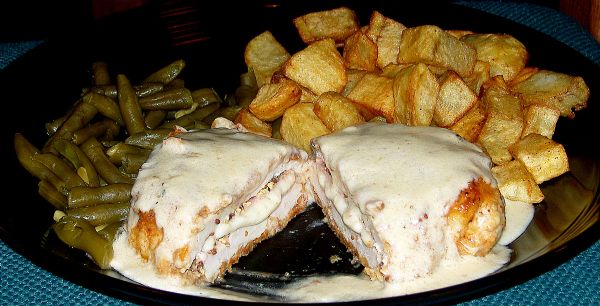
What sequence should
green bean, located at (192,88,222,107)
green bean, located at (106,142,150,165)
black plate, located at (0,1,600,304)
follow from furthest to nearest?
Answer: green bean, located at (192,88,222,107), green bean, located at (106,142,150,165), black plate, located at (0,1,600,304)

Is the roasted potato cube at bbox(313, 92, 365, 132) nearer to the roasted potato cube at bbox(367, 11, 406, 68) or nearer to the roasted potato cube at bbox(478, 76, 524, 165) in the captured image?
the roasted potato cube at bbox(367, 11, 406, 68)

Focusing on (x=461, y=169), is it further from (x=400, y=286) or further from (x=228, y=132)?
(x=228, y=132)

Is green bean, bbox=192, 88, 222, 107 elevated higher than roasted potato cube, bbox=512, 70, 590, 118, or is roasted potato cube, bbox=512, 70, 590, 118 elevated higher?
green bean, bbox=192, 88, 222, 107

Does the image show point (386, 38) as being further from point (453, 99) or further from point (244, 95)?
point (244, 95)

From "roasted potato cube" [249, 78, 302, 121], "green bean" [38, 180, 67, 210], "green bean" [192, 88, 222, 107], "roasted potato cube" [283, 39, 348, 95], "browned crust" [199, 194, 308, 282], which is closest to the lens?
"browned crust" [199, 194, 308, 282]

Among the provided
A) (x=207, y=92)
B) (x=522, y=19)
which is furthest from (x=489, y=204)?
(x=522, y=19)

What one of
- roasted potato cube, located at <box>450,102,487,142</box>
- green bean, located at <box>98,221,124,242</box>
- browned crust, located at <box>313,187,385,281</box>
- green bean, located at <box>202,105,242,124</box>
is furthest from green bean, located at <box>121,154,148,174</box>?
roasted potato cube, located at <box>450,102,487,142</box>

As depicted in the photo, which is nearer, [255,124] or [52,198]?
[52,198]
